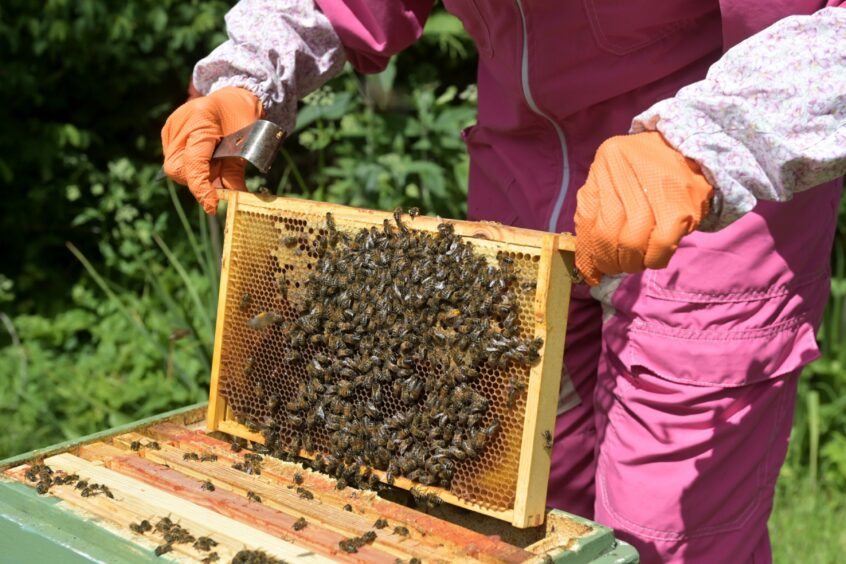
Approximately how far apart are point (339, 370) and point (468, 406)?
1.19ft

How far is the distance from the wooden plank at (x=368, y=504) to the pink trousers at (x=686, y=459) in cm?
69

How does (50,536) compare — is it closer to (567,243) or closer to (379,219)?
(379,219)

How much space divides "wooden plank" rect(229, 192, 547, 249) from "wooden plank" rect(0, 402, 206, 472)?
0.59m

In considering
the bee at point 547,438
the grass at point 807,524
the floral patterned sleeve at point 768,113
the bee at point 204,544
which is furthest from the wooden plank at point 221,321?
the grass at point 807,524

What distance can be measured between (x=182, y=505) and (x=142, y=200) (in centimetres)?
391

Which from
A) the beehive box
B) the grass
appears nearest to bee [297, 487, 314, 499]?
the beehive box

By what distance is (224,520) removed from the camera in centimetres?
204

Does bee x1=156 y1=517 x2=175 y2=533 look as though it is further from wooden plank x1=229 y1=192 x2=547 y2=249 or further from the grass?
the grass

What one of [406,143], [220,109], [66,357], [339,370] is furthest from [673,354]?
[66,357]

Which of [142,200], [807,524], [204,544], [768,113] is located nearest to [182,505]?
[204,544]

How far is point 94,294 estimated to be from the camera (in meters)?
6.17

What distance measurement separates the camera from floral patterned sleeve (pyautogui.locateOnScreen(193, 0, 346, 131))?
2820 mm

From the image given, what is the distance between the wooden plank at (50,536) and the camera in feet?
6.23

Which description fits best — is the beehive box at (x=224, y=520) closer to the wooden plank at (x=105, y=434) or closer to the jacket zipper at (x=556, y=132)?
the wooden plank at (x=105, y=434)
